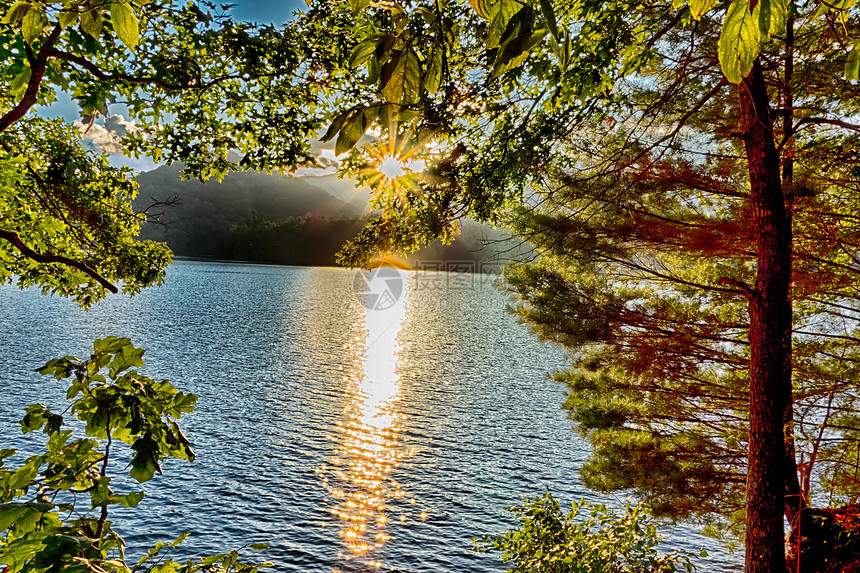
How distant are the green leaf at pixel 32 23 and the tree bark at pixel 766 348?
23.6ft

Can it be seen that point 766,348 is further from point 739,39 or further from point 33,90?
point 33,90

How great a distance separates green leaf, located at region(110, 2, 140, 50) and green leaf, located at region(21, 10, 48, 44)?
0.63 feet

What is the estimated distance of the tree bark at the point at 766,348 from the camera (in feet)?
19.8

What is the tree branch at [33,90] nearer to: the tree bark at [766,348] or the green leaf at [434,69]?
the green leaf at [434,69]

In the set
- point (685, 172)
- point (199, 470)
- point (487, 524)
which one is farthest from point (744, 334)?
point (199, 470)

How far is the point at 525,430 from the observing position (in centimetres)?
2475

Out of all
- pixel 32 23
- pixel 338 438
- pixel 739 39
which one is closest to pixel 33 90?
pixel 32 23

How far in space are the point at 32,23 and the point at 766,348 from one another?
7483 mm

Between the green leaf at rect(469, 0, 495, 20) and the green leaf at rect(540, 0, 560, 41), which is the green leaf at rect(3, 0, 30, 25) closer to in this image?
the green leaf at rect(469, 0, 495, 20)

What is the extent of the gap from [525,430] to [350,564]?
13339 mm

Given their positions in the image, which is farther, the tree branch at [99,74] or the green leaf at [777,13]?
the tree branch at [99,74]

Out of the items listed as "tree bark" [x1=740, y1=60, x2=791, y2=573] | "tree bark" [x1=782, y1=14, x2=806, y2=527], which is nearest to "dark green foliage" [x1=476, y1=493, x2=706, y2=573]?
"tree bark" [x1=782, y1=14, x2=806, y2=527]

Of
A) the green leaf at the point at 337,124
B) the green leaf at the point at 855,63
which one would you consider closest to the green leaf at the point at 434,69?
the green leaf at the point at 337,124

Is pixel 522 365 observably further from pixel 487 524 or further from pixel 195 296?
pixel 195 296
